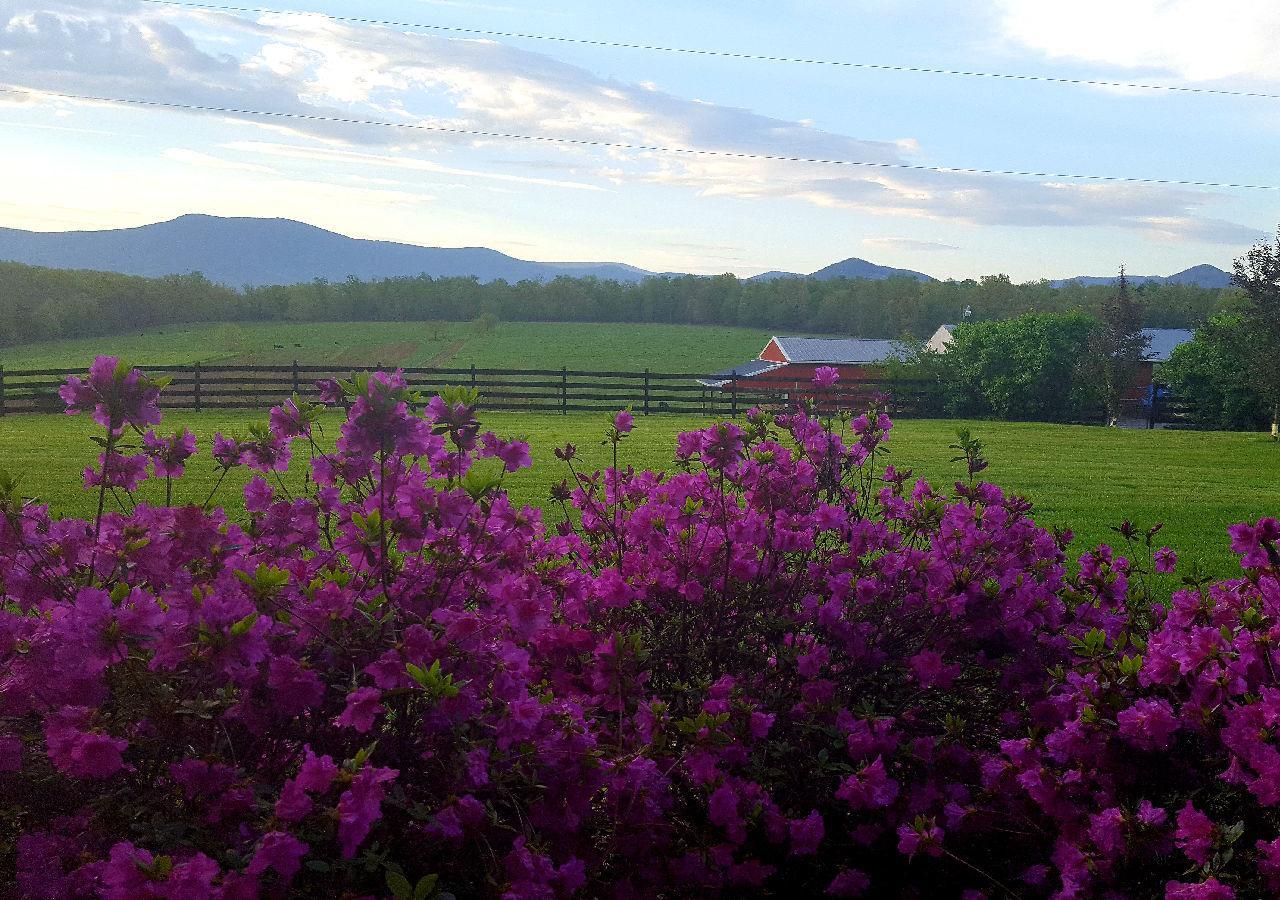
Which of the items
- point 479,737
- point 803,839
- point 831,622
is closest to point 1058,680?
point 831,622

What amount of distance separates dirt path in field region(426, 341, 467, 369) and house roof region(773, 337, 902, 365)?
20.3 m

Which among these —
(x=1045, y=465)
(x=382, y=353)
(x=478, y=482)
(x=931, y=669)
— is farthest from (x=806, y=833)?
(x=382, y=353)

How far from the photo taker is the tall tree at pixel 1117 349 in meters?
32.8

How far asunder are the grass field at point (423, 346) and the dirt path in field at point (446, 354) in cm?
6

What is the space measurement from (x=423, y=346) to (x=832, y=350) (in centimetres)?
2831

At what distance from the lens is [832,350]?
54219mm

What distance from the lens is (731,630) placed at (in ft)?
10.7

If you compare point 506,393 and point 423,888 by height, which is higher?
point 423,888

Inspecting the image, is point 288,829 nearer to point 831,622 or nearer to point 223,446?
point 223,446

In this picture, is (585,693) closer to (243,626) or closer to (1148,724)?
(243,626)

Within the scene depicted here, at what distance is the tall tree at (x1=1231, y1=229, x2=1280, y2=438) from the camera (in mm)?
25016

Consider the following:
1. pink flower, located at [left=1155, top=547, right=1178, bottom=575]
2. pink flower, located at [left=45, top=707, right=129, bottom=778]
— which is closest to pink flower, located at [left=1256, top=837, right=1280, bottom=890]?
pink flower, located at [left=1155, top=547, right=1178, bottom=575]

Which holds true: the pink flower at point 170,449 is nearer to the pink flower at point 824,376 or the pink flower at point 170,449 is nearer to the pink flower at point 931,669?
the pink flower at point 931,669

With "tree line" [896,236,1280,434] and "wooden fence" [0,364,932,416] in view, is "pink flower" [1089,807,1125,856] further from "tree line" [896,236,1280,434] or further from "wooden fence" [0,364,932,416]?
"tree line" [896,236,1280,434]
